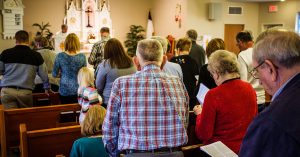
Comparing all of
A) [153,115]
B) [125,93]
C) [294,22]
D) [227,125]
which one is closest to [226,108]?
[227,125]

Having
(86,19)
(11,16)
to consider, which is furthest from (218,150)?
(86,19)

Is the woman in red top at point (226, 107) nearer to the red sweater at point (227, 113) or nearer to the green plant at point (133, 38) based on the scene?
the red sweater at point (227, 113)

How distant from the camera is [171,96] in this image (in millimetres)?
1892

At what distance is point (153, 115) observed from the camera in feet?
6.03

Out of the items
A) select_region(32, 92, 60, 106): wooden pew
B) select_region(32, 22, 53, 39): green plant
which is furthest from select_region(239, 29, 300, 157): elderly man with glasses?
select_region(32, 22, 53, 39): green plant

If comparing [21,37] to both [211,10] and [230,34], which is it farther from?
[230,34]

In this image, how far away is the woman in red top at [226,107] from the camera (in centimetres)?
216

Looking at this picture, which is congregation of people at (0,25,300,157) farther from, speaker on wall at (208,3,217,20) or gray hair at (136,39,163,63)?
speaker on wall at (208,3,217,20)

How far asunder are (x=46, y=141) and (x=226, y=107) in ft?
4.51

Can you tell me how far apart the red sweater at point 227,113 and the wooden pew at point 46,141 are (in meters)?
1.03

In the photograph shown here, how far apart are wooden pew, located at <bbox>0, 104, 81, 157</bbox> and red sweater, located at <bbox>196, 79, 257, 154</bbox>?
1.65 m

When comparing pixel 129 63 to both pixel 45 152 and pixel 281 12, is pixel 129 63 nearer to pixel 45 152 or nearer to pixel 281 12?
pixel 45 152

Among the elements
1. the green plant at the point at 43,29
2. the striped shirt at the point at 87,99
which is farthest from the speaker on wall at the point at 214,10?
the striped shirt at the point at 87,99

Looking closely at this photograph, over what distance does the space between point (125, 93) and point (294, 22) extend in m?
8.50
